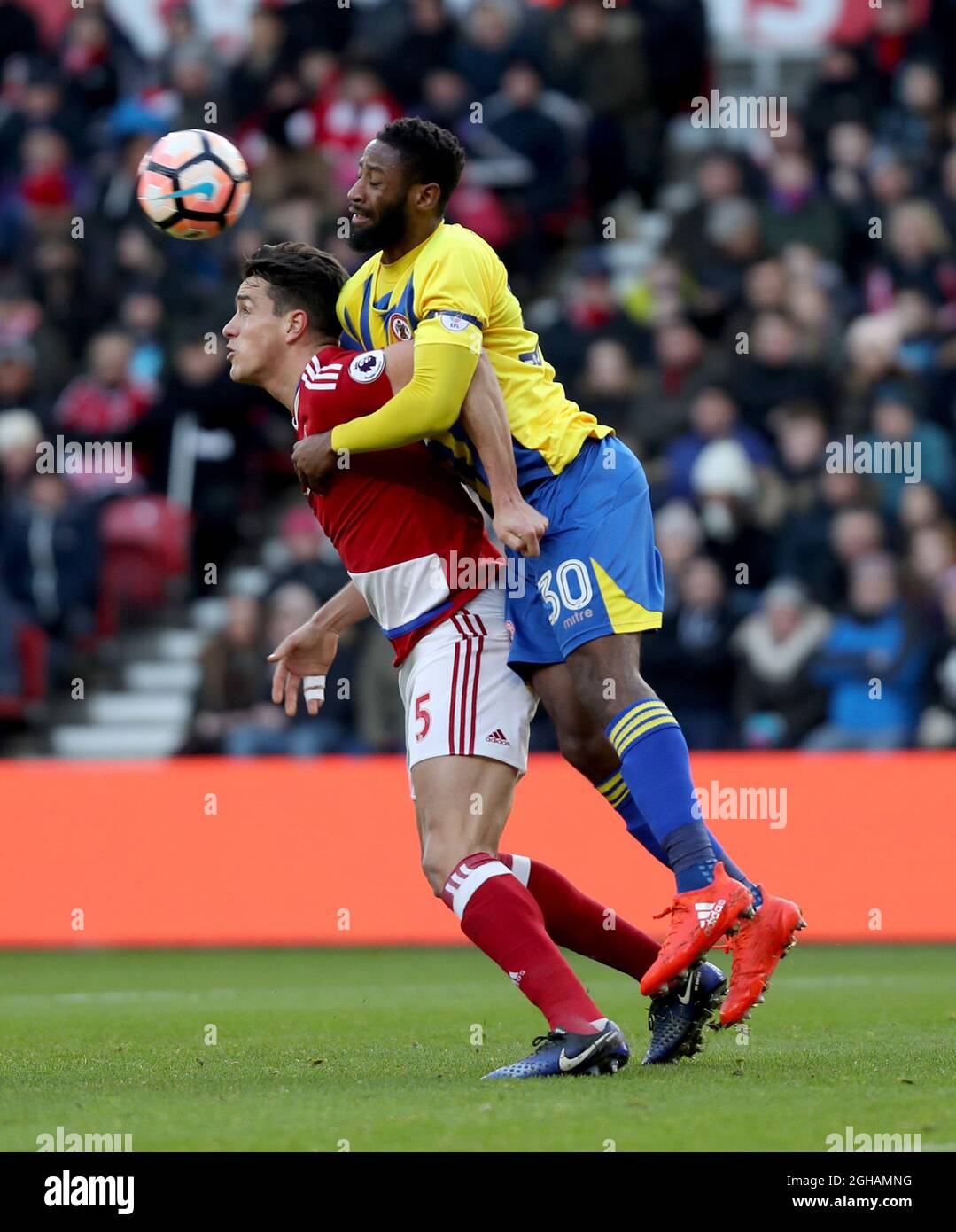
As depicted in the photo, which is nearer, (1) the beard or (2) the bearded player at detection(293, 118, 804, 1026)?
(2) the bearded player at detection(293, 118, 804, 1026)

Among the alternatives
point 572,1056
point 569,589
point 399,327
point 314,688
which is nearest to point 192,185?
point 399,327

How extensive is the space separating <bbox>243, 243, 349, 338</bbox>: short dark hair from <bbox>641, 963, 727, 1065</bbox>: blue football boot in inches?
87.2

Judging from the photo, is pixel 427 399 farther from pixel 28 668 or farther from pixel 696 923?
pixel 28 668

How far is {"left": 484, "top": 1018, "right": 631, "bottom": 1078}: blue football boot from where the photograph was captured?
5.50 meters

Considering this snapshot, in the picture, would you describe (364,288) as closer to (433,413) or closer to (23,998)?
(433,413)

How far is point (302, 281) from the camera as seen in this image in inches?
245

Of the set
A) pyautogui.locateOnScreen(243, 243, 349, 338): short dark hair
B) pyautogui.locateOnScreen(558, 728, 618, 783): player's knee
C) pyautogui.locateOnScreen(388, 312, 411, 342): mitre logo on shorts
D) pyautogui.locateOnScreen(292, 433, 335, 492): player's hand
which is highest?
pyautogui.locateOnScreen(243, 243, 349, 338): short dark hair

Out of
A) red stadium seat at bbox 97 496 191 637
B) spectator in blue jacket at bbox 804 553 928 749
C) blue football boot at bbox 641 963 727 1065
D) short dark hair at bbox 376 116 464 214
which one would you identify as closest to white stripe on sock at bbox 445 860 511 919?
blue football boot at bbox 641 963 727 1065

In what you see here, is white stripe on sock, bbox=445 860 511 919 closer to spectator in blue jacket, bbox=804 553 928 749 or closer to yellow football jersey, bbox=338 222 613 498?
yellow football jersey, bbox=338 222 613 498

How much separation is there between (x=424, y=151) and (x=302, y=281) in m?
0.60

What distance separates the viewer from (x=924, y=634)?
458 inches

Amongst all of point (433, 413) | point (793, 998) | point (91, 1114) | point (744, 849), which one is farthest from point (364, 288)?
point (744, 849)

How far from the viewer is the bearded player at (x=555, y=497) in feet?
18.1

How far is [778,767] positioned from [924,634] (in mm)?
1503
